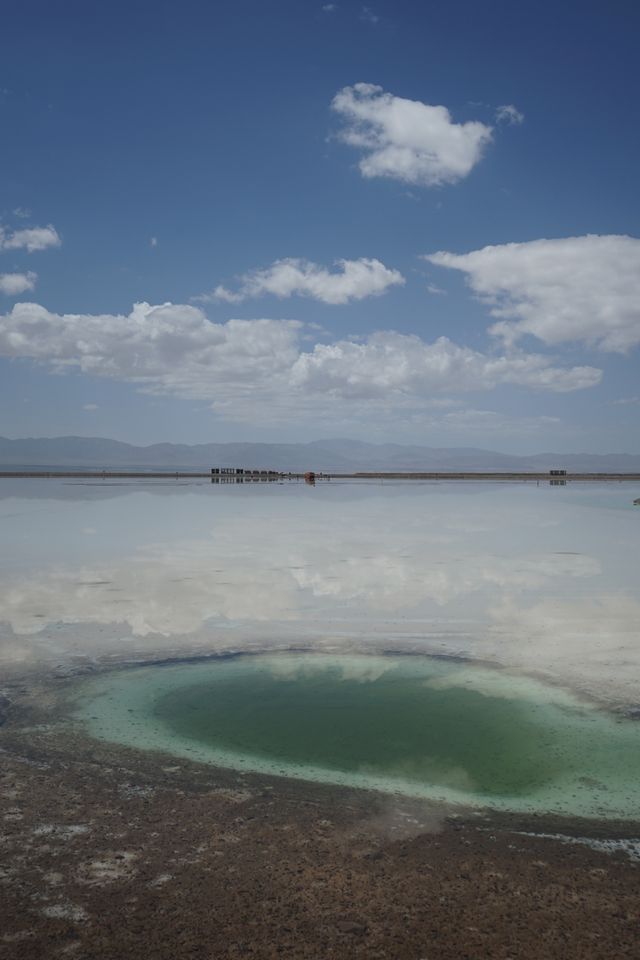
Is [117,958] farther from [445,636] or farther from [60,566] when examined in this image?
[60,566]

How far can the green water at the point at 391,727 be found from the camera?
6.23 meters

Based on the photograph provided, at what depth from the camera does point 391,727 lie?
7469mm

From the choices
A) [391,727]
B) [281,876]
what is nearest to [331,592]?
[391,727]

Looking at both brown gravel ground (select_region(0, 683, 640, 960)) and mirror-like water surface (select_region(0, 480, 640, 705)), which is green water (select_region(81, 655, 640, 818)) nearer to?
brown gravel ground (select_region(0, 683, 640, 960))

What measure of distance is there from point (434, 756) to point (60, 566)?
1223 cm

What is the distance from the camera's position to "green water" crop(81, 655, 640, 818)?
623 cm

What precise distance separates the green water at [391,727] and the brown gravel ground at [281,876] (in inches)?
19.2

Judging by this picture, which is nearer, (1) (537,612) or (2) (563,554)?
(1) (537,612)

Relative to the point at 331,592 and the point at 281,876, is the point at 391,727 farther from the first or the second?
the point at 331,592

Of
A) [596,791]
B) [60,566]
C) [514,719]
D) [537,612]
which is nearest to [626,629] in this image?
[537,612]

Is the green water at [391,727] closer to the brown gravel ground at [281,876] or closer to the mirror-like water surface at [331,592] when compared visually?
the brown gravel ground at [281,876]

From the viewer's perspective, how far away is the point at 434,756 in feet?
22.1

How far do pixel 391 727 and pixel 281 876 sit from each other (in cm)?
296

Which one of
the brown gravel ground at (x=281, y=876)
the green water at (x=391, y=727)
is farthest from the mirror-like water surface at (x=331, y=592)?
the brown gravel ground at (x=281, y=876)
